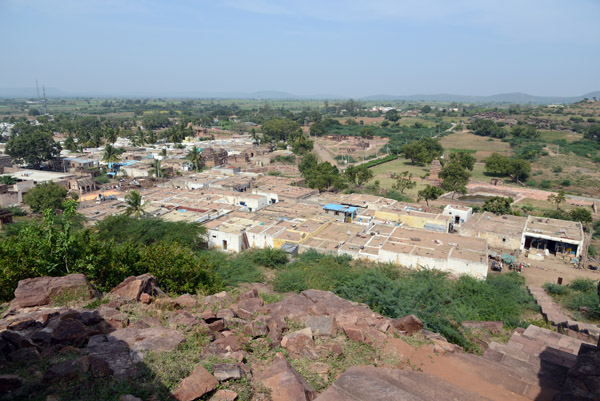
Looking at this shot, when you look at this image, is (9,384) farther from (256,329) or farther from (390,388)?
(390,388)

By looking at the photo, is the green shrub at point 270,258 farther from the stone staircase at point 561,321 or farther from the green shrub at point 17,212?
the green shrub at point 17,212

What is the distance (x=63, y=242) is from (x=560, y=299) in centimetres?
2067

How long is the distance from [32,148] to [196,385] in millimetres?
58754

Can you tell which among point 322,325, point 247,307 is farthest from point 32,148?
point 322,325

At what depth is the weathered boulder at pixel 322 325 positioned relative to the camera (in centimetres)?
838

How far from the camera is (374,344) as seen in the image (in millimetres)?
8172

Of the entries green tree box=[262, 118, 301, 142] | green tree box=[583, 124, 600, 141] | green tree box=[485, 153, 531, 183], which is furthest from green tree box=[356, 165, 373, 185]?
green tree box=[583, 124, 600, 141]

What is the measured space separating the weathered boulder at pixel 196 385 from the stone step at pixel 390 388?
1657 millimetres

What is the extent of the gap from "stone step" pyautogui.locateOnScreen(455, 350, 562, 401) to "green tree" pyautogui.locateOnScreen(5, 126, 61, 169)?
60167 millimetres

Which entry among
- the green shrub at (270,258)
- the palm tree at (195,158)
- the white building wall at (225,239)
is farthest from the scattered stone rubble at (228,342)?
the palm tree at (195,158)

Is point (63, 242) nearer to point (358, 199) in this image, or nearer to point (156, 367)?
point (156, 367)

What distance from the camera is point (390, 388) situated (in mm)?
6262

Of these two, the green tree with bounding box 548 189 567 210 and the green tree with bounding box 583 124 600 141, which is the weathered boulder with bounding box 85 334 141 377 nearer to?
the green tree with bounding box 548 189 567 210

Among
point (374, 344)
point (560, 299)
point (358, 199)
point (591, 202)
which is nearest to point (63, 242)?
point (374, 344)
